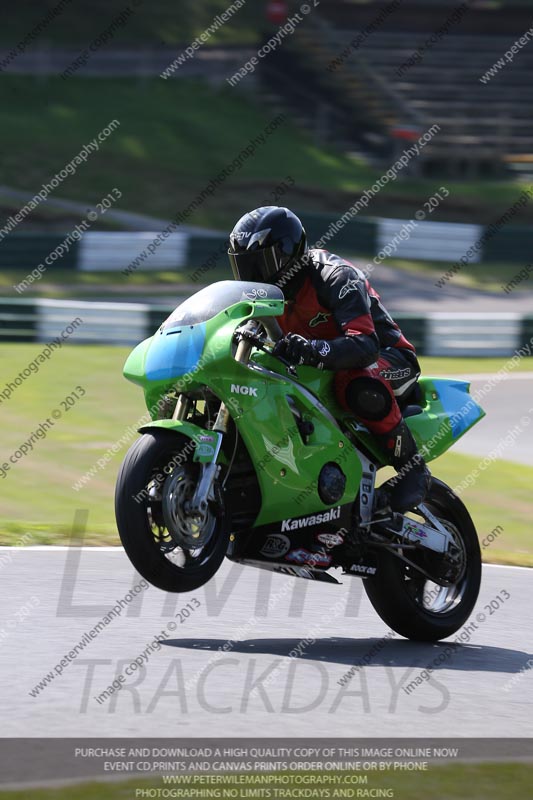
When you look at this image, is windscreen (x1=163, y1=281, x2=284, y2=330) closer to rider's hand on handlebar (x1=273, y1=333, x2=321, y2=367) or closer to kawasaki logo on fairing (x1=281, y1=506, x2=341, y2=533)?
rider's hand on handlebar (x1=273, y1=333, x2=321, y2=367)

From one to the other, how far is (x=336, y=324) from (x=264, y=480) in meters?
0.82

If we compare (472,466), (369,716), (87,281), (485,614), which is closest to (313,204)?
(87,281)

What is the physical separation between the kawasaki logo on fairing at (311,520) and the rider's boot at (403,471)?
36 cm

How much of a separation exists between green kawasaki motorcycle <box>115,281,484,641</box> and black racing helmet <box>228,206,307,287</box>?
0.72ft

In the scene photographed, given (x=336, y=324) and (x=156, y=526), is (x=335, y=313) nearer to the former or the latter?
(x=336, y=324)

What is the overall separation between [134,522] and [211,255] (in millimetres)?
19236

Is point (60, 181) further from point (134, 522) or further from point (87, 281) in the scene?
point (134, 522)

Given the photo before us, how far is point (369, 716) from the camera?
16.2ft

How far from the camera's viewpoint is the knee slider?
6.31 metres

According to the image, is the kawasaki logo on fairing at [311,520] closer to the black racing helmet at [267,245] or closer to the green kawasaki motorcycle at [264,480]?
the green kawasaki motorcycle at [264,480]

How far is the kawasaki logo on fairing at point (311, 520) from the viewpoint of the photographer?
19.6ft

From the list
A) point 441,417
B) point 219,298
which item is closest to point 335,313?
point 219,298

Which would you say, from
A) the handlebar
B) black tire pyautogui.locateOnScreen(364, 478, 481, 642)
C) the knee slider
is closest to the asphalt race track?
black tire pyautogui.locateOnScreen(364, 478, 481, 642)

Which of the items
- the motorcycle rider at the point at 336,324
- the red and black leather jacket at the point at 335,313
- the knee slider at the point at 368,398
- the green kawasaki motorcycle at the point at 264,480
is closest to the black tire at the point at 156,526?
the green kawasaki motorcycle at the point at 264,480
